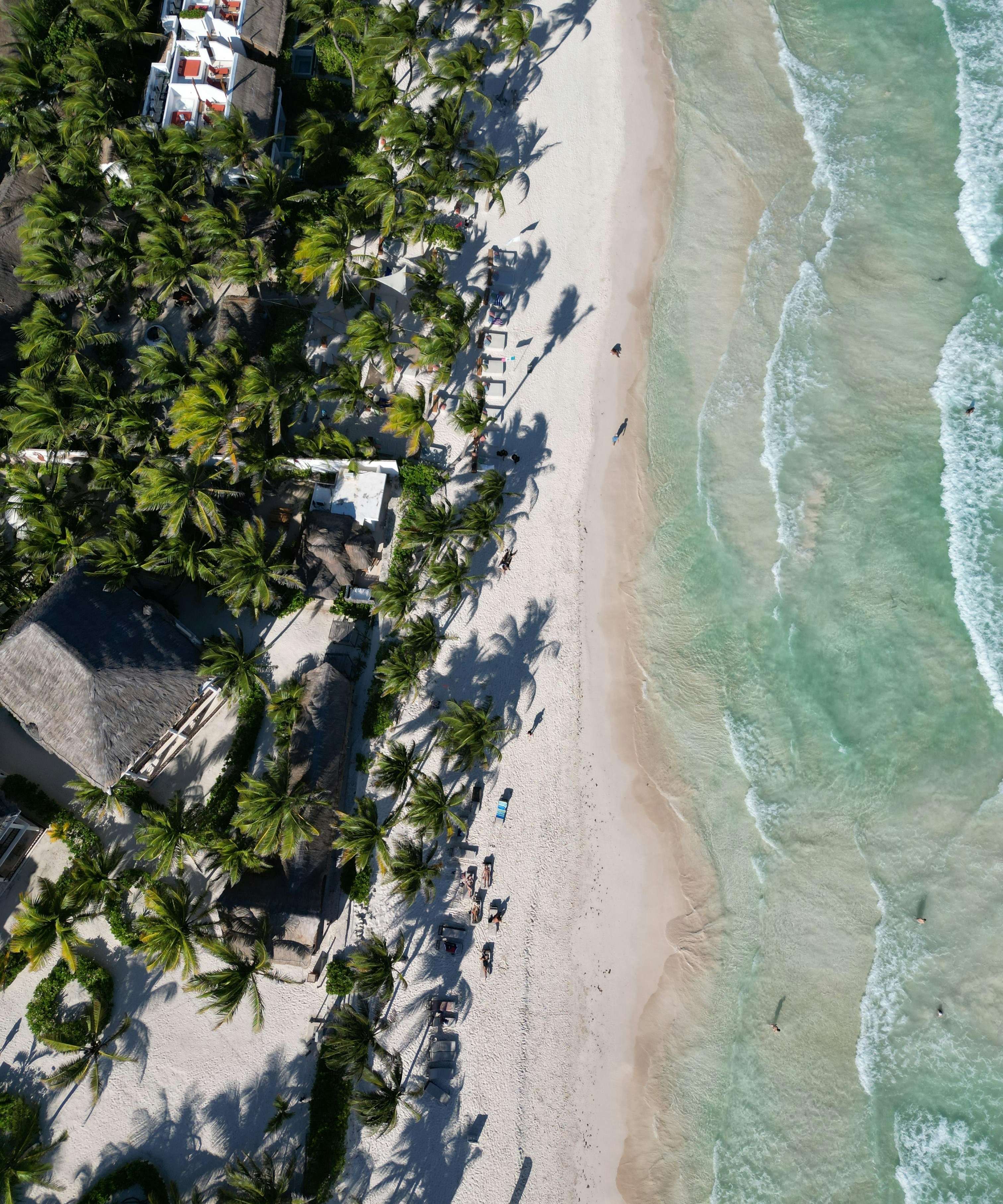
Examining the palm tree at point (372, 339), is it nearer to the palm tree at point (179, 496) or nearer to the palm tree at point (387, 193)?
the palm tree at point (387, 193)

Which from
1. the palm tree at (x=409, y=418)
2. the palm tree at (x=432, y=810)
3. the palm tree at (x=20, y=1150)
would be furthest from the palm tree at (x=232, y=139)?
the palm tree at (x=20, y=1150)

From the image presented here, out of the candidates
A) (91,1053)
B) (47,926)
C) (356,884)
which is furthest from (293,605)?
(91,1053)

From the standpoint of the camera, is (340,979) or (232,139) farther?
(232,139)

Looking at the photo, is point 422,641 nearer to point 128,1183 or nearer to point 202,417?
point 202,417

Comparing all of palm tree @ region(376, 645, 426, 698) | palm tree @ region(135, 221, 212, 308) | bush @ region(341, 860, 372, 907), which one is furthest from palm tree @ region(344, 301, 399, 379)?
bush @ region(341, 860, 372, 907)

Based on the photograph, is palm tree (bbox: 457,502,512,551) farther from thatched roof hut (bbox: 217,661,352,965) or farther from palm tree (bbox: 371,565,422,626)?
thatched roof hut (bbox: 217,661,352,965)

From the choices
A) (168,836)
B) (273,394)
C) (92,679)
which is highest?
(273,394)

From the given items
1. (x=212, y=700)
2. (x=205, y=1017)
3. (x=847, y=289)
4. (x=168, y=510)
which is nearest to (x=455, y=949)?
(x=205, y=1017)
